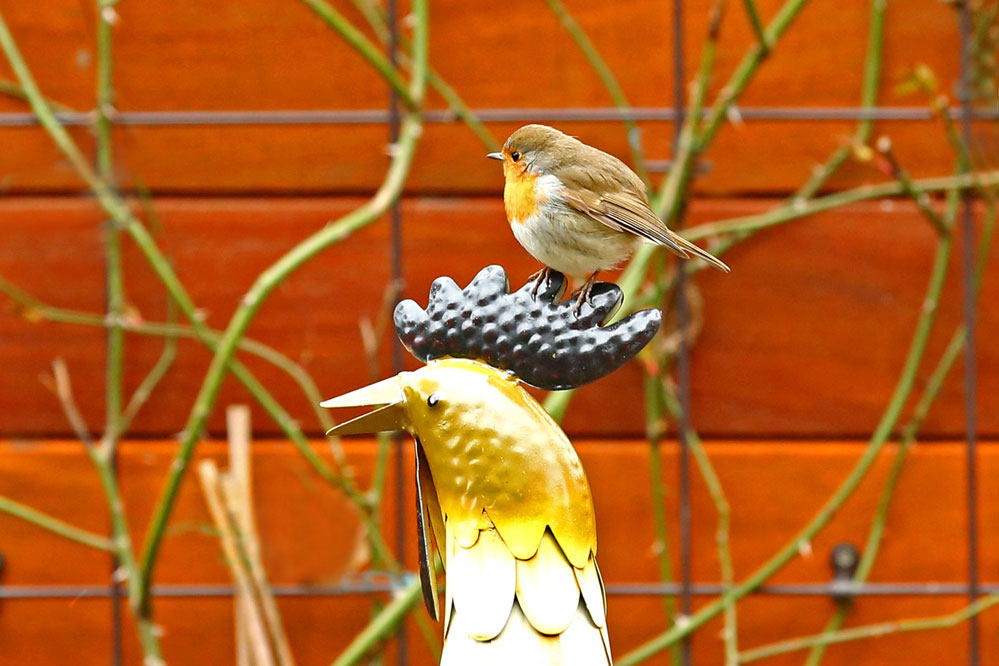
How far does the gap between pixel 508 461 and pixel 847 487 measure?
6.99 ft

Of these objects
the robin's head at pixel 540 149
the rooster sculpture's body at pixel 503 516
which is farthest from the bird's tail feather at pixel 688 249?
the rooster sculpture's body at pixel 503 516

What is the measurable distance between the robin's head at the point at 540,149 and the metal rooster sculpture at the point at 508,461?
0.50m

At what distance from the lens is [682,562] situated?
332 centimetres

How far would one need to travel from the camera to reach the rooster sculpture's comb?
4.37 feet

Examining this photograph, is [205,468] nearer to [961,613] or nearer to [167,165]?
[167,165]

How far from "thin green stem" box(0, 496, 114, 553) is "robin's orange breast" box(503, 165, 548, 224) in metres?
1.91

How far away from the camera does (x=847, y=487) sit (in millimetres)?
3242

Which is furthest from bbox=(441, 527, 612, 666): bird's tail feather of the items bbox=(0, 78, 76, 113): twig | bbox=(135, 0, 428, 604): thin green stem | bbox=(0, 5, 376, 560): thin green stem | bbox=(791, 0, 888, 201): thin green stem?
bbox=(0, 78, 76, 113): twig

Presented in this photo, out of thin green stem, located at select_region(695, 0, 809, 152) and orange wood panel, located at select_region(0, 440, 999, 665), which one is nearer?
thin green stem, located at select_region(695, 0, 809, 152)

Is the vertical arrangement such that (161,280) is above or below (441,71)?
below

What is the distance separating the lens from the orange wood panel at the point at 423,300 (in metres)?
3.32

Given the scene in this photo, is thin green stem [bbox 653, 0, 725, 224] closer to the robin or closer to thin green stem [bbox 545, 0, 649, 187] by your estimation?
thin green stem [bbox 545, 0, 649, 187]

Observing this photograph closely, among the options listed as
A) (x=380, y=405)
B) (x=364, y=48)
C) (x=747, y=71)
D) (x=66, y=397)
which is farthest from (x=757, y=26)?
(x=66, y=397)

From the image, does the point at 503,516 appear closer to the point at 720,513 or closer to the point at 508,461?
the point at 508,461
